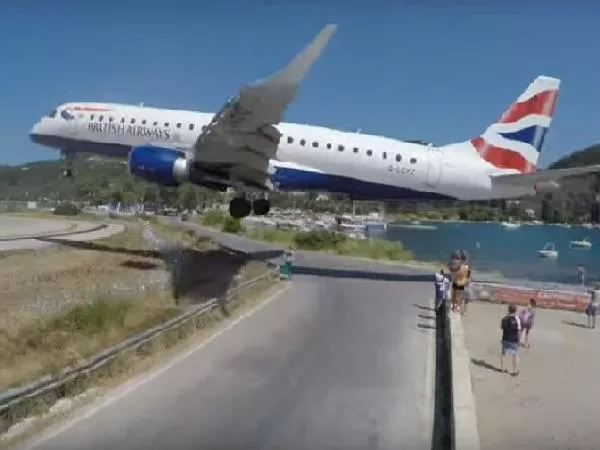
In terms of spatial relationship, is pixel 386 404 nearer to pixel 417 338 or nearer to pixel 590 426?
pixel 590 426

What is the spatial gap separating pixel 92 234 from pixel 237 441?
113 ft

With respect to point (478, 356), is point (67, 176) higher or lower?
higher

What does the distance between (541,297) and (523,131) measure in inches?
335

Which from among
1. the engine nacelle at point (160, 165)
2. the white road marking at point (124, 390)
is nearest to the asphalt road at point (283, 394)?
the white road marking at point (124, 390)

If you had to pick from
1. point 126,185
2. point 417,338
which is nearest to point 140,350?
point 417,338

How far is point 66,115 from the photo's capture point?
33000 mm

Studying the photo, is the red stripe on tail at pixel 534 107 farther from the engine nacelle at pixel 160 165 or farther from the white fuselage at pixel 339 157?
the engine nacelle at pixel 160 165

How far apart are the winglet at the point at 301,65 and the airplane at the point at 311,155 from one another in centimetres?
457

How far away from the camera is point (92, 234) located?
42.6 m

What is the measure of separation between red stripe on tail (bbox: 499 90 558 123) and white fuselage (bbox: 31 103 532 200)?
2707 mm

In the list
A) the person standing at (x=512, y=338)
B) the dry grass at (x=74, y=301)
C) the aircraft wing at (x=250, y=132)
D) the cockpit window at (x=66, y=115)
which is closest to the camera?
the dry grass at (x=74, y=301)

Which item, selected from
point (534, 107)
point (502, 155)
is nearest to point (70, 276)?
point (502, 155)

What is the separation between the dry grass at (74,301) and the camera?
13609mm

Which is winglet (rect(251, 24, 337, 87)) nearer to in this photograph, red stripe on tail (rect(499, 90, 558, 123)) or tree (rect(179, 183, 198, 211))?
red stripe on tail (rect(499, 90, 558, 123))
